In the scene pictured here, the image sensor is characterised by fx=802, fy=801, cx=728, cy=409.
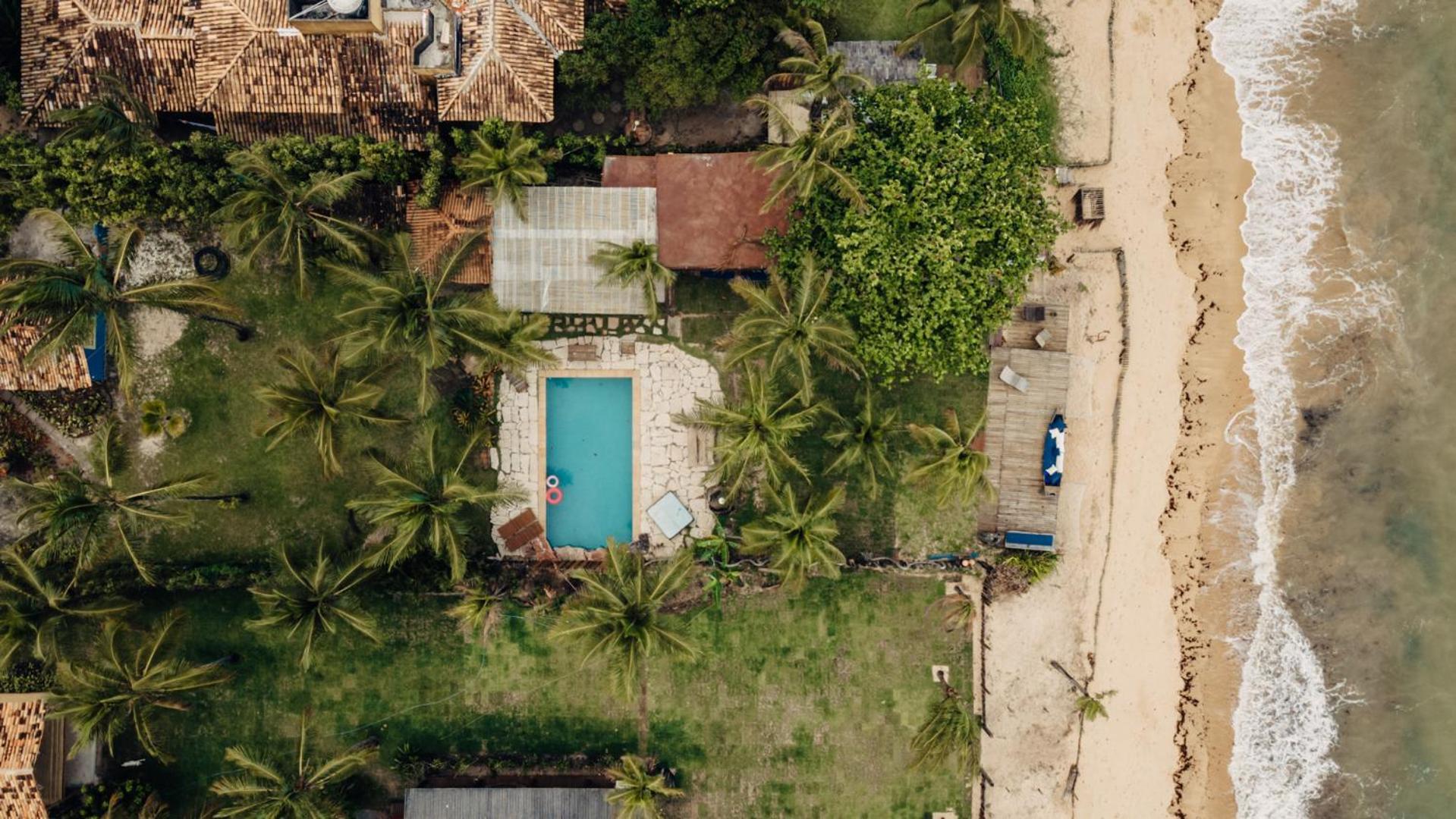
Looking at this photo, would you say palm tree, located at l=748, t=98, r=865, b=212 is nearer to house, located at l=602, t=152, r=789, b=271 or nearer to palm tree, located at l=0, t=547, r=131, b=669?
house, located at l=602, t=152, r=789, b=271

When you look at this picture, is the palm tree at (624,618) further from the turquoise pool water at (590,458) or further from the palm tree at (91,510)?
the palm tree at (91,510)

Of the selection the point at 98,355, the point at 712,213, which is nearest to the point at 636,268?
the point at 712,213

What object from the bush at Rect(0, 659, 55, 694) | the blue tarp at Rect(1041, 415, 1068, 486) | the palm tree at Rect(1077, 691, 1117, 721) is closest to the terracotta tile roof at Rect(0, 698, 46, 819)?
the bush at Rect(0, 659, 55, 694)

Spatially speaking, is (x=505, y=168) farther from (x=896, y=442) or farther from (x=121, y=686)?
(x=121, y=686)

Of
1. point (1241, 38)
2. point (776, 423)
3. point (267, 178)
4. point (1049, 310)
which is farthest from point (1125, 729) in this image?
point (267, 178)

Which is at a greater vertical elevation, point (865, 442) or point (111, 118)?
point (111, 118)

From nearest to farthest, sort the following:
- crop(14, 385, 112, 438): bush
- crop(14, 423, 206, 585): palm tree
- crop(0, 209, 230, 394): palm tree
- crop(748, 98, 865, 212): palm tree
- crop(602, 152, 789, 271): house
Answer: crop(0, 209, 230, 394): palm tree
crop(14, 423, 206, 585): palm tree
crop(748, 98, 865, 212): palm tree
crop(602, 152, 789, 271): house
crop(14, 385, 112, 438): bush
